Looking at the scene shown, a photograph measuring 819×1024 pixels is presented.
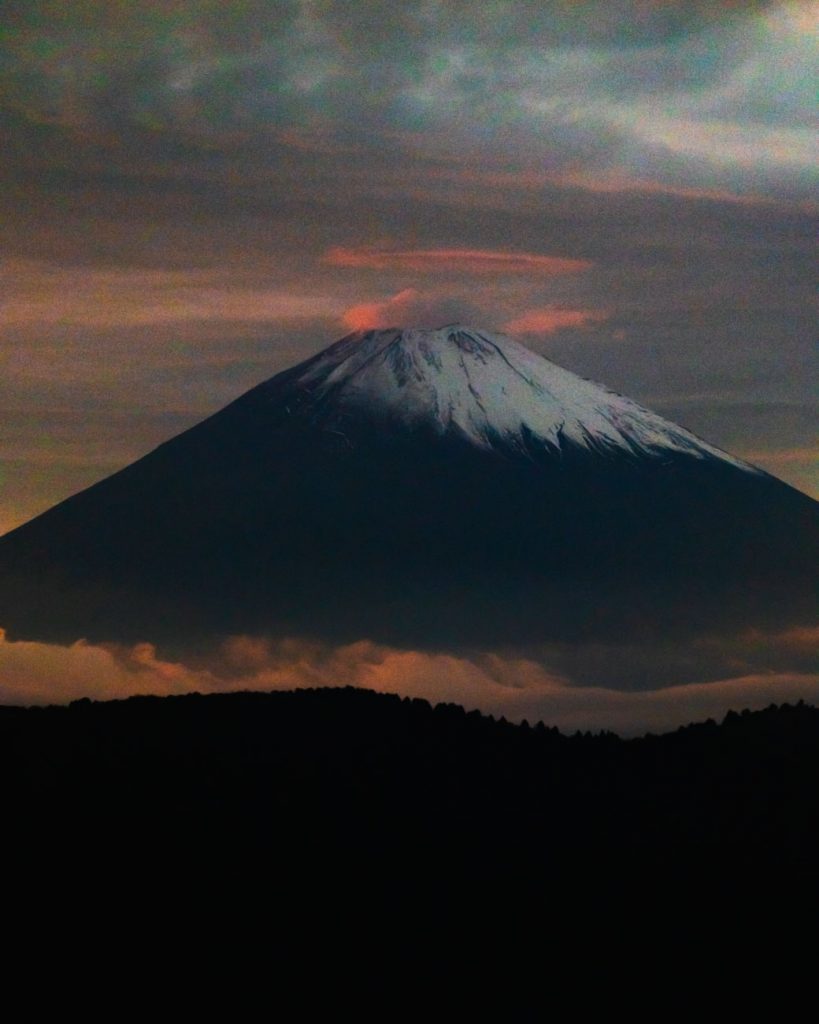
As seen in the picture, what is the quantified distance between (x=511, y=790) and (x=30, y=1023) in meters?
39.2

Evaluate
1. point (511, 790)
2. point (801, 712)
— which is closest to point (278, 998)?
point (511, 790)

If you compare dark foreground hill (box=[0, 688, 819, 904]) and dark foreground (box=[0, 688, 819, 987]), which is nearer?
dark foreground (box=[0, 688, 819, 987])

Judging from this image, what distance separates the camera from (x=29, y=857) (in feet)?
281

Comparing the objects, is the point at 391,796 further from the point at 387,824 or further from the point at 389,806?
the point at 387,824

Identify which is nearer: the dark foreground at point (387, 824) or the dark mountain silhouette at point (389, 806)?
the dark foreground at point (387, 824)

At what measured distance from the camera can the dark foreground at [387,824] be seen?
278 feet

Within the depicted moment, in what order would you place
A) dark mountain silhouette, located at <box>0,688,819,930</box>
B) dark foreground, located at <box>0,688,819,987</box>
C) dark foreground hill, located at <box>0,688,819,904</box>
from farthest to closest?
dark foreground hill, located at <box>0,688,819,904</box> < dark mountain silhouette, located at <box>0,688,819,930</box> < dark foreground, located at <box>0,688,819,987</box>

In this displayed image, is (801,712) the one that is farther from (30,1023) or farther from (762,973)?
(30,1023)

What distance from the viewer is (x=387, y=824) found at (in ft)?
318

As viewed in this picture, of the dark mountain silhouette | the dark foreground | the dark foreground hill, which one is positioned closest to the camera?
the dark foreground

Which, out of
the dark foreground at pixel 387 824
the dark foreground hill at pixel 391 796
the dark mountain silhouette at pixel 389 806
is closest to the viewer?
the dark foreground at pixel 387 824

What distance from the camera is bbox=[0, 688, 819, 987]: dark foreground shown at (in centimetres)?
8475

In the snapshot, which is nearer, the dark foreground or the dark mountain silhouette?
the dark foreground

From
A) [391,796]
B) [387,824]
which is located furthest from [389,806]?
[387,824]
